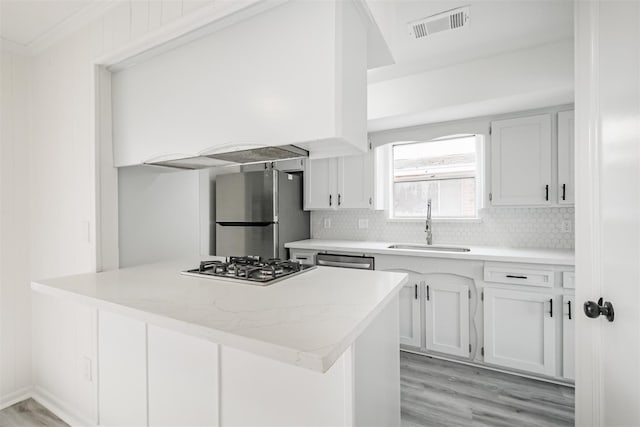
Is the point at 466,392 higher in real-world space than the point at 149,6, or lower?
lower

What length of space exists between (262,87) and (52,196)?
1.78 metres

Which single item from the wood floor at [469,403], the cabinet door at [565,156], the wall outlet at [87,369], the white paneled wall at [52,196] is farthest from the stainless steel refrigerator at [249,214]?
the cabinet door at [565,156]

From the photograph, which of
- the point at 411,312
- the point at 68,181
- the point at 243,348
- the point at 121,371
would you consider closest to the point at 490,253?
the point at 411,312

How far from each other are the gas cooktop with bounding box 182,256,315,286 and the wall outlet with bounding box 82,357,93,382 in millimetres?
831

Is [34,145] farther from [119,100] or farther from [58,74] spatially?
[119,100]

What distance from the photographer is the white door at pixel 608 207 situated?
93 centimetres

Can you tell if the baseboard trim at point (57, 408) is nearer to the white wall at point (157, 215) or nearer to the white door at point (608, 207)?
the white wall at point (157, 215)

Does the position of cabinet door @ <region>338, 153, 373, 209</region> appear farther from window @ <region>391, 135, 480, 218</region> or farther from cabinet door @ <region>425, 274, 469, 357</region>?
cabinet door @ <region>425, 274, 469, 357</region>

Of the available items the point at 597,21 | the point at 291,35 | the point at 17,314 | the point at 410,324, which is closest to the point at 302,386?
the point at 291,35

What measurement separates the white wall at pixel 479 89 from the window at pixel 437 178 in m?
0.39

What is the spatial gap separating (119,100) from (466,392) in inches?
118

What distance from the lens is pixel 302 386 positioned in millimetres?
1026

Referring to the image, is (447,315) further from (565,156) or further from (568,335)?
(565,156)

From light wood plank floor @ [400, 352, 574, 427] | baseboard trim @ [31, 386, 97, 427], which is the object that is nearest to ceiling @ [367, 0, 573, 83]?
light wood plank floor @ [400, 352, 574, 427]
